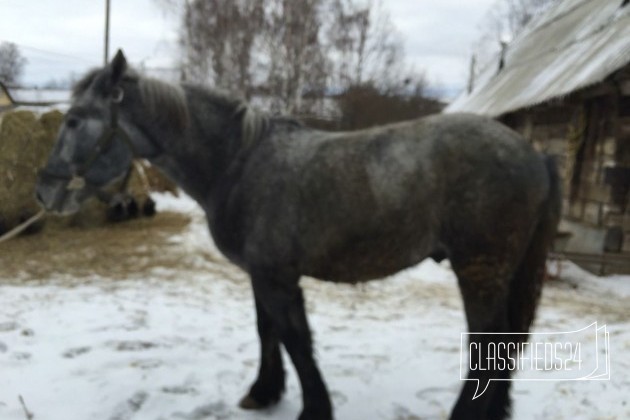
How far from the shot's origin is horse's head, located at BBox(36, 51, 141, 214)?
8.07 ft

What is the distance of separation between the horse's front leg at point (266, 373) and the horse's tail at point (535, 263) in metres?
1.24

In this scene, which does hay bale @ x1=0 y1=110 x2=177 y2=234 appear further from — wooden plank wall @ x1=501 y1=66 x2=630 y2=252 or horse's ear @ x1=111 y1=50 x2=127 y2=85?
wooden plank wall @ x1=501 y1=66 x2=630 y2=252

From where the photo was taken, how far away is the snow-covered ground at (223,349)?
2.88m

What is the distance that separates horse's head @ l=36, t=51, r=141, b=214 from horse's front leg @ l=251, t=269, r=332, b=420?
91cm

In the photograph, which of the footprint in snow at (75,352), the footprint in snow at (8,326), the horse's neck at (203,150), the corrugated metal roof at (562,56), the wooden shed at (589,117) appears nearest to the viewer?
the horse's neck at (203,150)

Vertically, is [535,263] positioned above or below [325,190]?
below

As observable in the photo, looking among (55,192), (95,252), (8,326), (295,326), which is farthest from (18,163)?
(295,326)

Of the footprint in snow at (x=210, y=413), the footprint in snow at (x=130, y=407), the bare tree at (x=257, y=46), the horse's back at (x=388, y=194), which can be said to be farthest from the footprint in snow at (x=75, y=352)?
the bare tree at (x=257, y=46)

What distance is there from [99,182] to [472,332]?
1.90 meters

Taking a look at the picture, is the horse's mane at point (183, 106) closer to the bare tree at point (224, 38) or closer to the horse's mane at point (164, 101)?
the horse's mane at point (164, 101)

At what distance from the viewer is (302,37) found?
741 inches

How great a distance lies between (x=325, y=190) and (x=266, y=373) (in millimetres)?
1145

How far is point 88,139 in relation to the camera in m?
2.46

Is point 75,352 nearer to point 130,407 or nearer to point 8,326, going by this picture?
point 8,326
